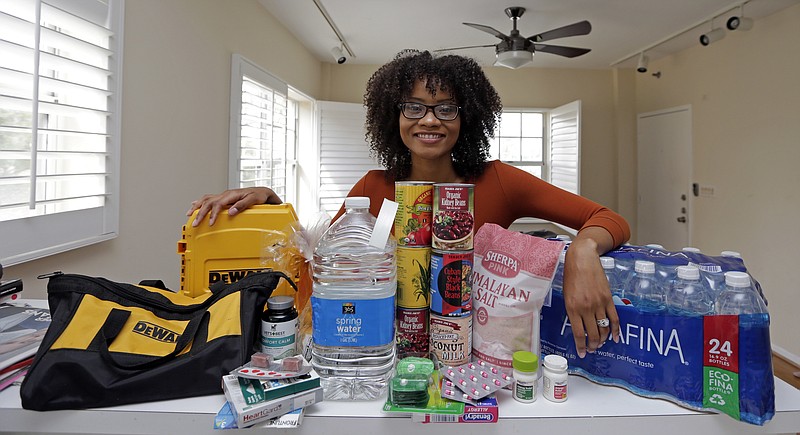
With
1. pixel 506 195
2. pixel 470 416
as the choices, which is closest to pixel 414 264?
pixel 470 416

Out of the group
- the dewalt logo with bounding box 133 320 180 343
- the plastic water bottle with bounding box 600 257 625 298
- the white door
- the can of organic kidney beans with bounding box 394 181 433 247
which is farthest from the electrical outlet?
the dewalt logo with bounding box 133 320 180 343

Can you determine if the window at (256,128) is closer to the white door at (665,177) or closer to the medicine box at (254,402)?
the medicine box at (254,402)

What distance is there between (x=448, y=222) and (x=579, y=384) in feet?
1.15

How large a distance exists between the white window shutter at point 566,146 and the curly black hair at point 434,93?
3484 mm

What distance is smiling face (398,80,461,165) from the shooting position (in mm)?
1120

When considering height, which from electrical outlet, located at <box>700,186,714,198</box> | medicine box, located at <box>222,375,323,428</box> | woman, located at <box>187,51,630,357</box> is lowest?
medicine box, located at <box>222,375,323,428</box>

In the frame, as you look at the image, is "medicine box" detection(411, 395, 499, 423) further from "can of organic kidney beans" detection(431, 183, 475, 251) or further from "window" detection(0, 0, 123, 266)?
"window" detection(0, 0, 123, 266)

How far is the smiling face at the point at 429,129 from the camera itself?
112cm

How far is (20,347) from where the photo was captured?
69 cm

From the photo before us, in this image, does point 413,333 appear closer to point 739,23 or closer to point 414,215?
point 414,215

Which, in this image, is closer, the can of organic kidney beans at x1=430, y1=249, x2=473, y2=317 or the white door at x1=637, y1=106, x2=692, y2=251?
the can of organic kidney beans at x1=430, y1=249, x2=473, y2=317

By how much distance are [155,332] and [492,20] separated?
3704 mm

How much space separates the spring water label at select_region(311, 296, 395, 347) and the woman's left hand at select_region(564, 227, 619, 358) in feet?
1.04

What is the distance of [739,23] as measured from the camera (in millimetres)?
3049
